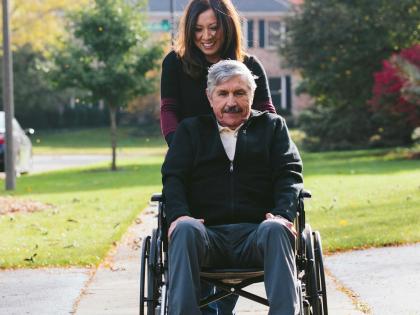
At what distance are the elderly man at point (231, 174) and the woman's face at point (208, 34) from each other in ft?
1.67

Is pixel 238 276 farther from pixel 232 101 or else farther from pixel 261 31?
pixel 261 31

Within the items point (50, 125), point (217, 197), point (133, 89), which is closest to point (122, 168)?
point (133, 89)

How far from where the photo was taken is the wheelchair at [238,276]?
507 cm

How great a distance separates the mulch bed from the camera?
554 inches

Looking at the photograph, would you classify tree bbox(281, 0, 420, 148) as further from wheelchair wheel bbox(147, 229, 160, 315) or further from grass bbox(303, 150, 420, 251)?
wheelchair wheel bbox(147, 229, 160, 315)

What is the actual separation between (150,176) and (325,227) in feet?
36.3

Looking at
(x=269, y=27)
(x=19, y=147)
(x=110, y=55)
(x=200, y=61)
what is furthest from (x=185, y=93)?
(x=269, y=27)

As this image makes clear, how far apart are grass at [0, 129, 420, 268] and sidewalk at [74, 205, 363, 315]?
1.19 ft

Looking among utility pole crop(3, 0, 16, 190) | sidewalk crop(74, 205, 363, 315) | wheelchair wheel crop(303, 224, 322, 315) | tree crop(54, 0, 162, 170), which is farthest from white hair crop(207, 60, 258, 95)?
tree crop(54, 0, 162, 170)

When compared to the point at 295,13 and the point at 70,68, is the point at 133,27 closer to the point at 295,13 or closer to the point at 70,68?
the point at 70,68

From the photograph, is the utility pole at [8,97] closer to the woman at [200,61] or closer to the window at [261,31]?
the woman at [200,61]

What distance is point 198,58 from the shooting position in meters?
5.91

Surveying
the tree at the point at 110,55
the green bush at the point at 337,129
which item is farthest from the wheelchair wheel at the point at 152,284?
the green bush at the point at 337,129

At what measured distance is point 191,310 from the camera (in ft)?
15.8
